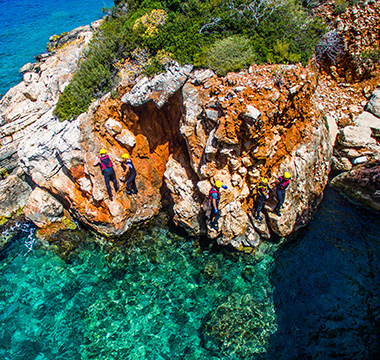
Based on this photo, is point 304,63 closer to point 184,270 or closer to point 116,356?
point 184,270

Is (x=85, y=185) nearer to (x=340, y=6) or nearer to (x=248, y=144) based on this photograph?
(x=248, y=144)

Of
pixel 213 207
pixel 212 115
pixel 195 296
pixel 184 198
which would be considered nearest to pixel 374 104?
pixel 212 115

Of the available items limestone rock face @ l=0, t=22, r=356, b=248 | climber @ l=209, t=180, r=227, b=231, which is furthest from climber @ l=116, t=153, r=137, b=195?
climber @ l=209, t=180, r=227, b=231

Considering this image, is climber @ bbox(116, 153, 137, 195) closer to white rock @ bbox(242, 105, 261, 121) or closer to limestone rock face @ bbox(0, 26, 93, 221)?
limestone rock face @ bbox(0, 26, 93, 221)

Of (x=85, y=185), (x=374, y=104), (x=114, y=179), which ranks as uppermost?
(x=85, y=185)

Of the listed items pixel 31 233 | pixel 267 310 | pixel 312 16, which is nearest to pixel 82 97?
pixel 31 233

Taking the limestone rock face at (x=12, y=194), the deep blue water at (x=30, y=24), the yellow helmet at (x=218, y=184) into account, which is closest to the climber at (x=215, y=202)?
the yellow helmet at (x=218, y=184)

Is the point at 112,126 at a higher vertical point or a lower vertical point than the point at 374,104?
higher
